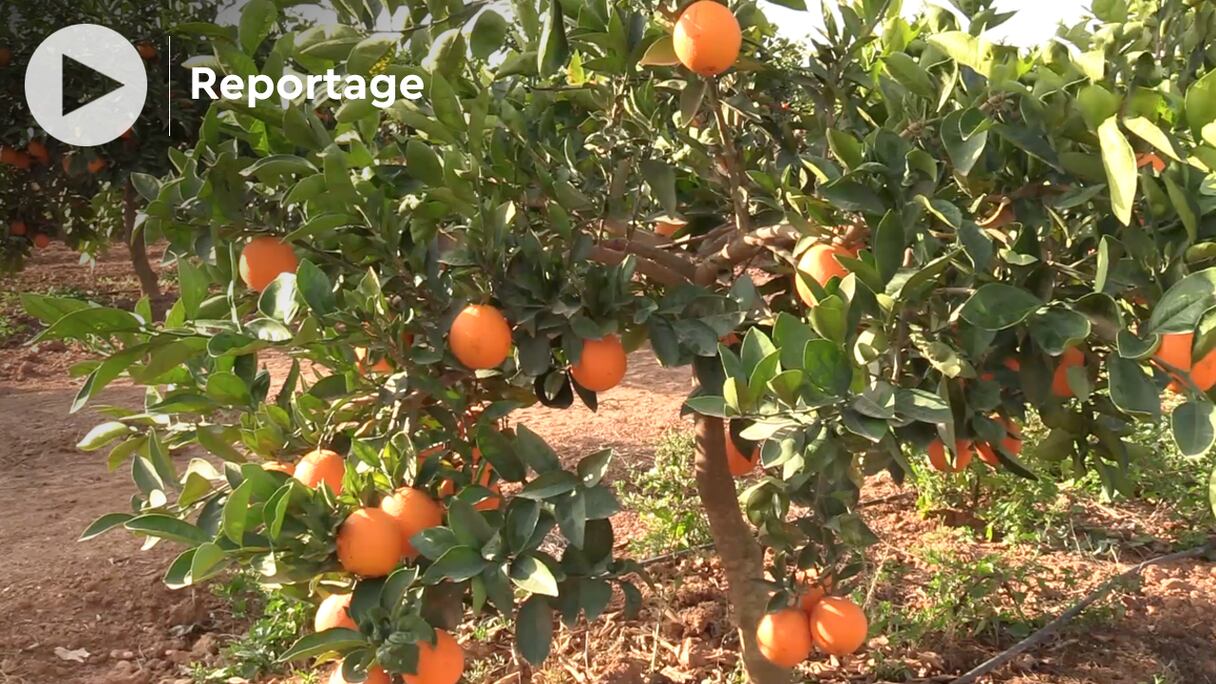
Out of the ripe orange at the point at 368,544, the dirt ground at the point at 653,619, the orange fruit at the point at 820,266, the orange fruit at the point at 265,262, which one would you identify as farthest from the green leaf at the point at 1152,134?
the dirt ground at the point at 653,619

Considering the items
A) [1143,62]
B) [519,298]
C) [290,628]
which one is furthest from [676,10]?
[290,628]

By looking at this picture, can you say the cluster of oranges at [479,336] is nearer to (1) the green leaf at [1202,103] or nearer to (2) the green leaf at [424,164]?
(2) the green leaf at [424,164]

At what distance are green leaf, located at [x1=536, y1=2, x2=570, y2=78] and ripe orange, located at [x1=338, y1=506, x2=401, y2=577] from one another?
1.89 feet

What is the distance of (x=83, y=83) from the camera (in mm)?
5000

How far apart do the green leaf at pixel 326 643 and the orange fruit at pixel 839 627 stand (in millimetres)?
724

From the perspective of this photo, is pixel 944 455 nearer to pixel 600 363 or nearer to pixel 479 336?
pixel 600 363

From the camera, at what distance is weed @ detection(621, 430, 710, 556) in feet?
9.53

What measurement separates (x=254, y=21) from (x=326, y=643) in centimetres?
74

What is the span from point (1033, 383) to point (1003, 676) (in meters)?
1.43

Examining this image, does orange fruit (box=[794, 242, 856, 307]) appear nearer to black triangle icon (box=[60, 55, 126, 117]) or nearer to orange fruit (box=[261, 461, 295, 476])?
orange fruit (box=[261, 461, 295, 476])

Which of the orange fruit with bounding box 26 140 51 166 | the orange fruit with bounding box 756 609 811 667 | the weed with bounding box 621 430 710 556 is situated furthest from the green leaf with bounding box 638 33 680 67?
the orange fruit with bounding box 26 140 51 166

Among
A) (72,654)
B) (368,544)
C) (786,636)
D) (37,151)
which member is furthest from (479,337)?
(37,151)

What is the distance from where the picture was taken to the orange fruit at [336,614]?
1.15 meters

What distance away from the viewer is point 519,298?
1.28 metres
